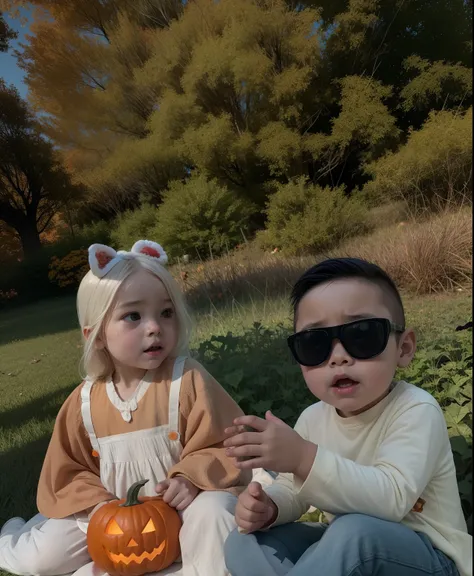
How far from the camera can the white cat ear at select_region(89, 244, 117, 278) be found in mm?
1582

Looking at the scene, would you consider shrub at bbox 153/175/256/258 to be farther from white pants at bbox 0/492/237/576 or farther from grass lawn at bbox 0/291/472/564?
white pants at bbox 0/492/237/576

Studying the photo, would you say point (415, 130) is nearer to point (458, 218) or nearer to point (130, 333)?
point (458, 218)

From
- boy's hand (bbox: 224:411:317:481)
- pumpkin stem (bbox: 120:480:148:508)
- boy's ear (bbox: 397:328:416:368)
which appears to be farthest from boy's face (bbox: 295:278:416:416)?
pumpkin stem (bbox: 120:480:148:508)

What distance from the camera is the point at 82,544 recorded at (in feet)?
5.48

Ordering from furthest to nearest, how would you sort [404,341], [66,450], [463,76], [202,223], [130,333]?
[202,223], [463,76], [66,450], [130,333], [404,341]

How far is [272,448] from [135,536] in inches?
29.5

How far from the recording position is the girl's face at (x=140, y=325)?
1.57 m

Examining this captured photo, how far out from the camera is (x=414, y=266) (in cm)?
205

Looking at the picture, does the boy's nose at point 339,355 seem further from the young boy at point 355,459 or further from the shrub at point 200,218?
the shrub at point 200,218

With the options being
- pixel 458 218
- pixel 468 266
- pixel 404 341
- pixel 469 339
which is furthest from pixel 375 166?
pixel 404 341

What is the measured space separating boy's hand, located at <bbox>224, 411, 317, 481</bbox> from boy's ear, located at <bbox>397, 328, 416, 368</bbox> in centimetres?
30

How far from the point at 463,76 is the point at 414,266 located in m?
0.70

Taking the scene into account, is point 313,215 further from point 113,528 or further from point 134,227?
point 113,528

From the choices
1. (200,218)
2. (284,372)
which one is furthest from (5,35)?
(284,372)
